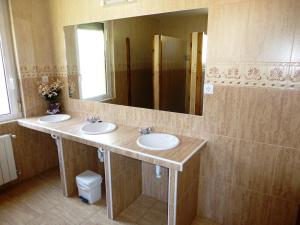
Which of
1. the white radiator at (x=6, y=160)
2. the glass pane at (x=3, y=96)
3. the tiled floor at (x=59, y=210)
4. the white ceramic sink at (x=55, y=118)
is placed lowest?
the tiled floor at (x=59, y=210)

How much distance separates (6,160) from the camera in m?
2.55

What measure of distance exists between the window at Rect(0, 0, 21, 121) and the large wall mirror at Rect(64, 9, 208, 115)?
26.4 inches

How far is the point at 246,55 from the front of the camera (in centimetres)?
165

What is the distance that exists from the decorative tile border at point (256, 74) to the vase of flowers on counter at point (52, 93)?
6.71 ft

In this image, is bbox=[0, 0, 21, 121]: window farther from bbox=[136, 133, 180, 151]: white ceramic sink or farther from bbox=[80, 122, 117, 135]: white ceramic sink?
bbox=[136, 133, 180, 151]: white ceramic sink

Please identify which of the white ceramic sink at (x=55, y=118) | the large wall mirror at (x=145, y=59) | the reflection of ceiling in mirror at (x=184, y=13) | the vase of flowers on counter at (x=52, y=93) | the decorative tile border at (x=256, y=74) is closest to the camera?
the decorative tile border at (x=256, y=74)

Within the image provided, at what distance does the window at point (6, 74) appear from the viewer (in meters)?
2.49

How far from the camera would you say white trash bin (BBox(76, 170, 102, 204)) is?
2.36 m

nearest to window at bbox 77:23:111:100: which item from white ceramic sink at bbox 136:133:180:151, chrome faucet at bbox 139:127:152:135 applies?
chrome faucet at bbox 139:127:152:135

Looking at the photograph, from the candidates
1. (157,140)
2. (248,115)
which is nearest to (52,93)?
A: (157,140)

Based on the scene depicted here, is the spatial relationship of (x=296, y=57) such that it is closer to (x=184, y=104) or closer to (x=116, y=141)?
(x=184, y=104)

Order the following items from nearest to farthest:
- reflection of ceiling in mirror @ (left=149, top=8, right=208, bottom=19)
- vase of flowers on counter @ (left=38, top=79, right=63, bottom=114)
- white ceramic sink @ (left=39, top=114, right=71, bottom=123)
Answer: reflection of ceiling in mirror @ (left=149, top=8, right=208, bottom=19) < white ceramic sink @ (left=39, top=114, right=71, bottom=123) < vase of flowers on counter @ (left=38, top=79, right=63, bottom=114)

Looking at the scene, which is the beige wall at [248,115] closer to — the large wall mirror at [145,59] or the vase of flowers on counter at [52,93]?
the large wall mirror at [145,59]

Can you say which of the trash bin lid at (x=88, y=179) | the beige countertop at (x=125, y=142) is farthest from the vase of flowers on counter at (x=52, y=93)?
the trash bin lid at (x=88, y=179)
